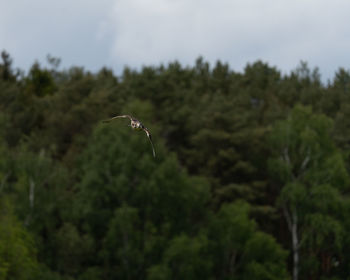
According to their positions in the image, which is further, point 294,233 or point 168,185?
point 294,233

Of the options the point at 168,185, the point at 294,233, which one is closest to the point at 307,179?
the point at 294,233

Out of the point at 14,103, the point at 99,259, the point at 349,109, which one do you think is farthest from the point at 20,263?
the point at 349,109

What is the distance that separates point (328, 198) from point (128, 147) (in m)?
12.0

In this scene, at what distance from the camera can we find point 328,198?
44.6m

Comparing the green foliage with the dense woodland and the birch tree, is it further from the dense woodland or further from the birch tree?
the birch tree

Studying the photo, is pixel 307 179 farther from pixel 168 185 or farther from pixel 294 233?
pixel 168 185

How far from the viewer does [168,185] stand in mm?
40438

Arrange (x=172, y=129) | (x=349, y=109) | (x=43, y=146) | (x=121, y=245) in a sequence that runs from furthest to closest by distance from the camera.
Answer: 1. (x=349, y=109)
2. (x=172, y=129)
3. (x=43, y=146)
4. (x=121, y=245)

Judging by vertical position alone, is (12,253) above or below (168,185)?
below

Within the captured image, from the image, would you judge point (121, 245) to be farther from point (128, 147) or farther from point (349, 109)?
point (349, 109)

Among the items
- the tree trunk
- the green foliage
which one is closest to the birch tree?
the tree trunk

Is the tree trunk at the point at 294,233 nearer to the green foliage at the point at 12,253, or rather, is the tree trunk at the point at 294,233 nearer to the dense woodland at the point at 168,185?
the dense woodland at the point at 168,185

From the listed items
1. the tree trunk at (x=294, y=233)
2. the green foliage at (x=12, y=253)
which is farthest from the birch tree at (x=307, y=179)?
the green foliage at (x=12, y=253)

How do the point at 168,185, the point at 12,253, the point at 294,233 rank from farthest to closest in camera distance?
the point at 294,233
the point at 168,185
the point at 12,253
